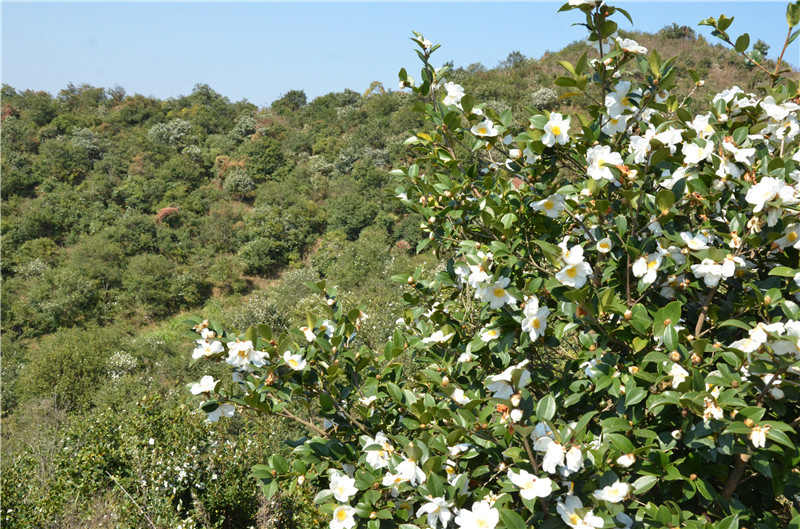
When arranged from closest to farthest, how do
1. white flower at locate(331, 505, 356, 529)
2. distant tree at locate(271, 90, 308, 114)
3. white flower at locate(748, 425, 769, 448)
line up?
white flower at locate(748, 425, 769, 448)
white flower at locate(331, 505, 356, 529)
distant tree at locate(271, 90, 308, 114)

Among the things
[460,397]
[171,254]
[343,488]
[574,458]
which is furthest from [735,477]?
[171,254]

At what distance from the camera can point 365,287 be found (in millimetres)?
14836

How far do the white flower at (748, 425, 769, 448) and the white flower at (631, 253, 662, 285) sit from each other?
57 cm

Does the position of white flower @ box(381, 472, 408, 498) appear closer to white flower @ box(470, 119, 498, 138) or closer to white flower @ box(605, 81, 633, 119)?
white flower @ box(470, 119, 498, 138)

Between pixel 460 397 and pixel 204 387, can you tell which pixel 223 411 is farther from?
pixel 460 397

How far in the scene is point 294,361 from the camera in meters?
1.87

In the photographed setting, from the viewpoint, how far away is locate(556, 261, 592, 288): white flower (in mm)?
1633

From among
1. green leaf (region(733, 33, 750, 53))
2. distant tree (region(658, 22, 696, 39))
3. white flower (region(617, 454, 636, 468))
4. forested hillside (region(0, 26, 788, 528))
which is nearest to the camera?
white flower (region(617, 454, 636, 468))

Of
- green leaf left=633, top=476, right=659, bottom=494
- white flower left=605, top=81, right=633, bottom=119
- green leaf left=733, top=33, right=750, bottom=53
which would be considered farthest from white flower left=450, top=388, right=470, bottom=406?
green leaf left=733, top=33, right=750, bottom=53

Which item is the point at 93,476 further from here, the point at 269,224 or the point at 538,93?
the point at 538,93

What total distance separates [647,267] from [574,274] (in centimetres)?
31

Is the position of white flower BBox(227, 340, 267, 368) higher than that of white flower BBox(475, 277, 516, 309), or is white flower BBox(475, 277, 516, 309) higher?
white flower BBox(475, 277, 516, 309)

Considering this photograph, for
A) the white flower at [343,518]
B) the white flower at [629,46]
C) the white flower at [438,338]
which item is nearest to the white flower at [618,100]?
the white flower at [629,46]

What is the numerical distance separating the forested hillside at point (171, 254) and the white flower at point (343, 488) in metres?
2.48
